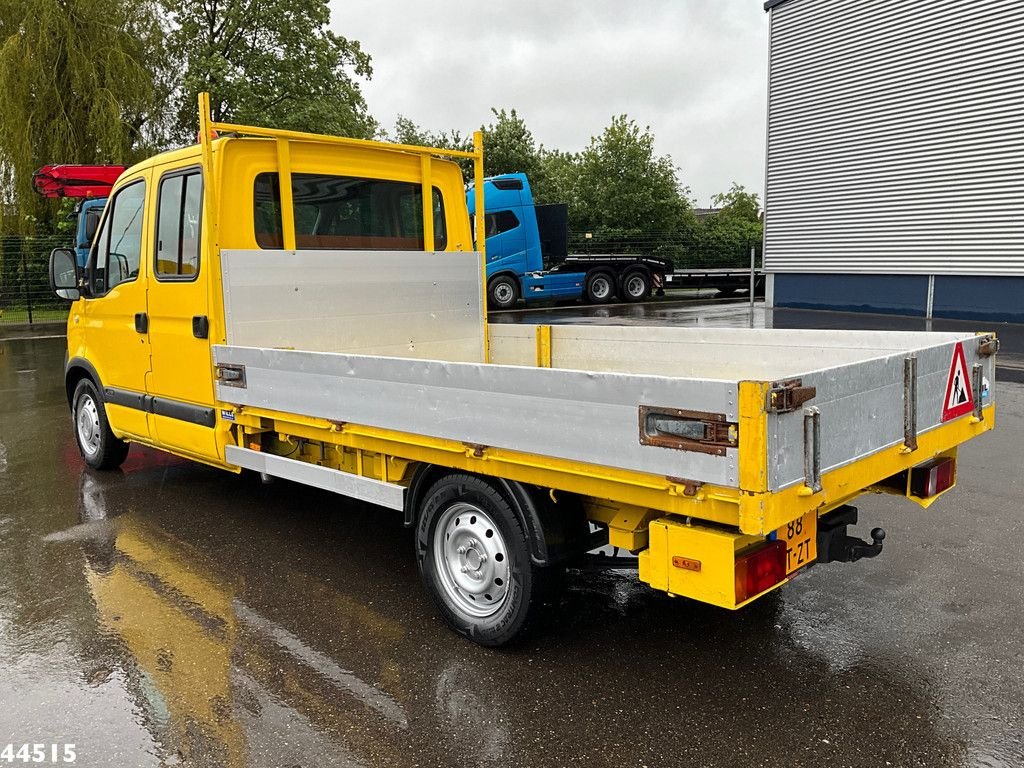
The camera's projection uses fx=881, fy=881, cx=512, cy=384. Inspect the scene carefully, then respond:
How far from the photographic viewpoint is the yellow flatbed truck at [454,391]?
3055 millimetres

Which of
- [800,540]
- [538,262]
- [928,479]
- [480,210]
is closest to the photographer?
[800,540]

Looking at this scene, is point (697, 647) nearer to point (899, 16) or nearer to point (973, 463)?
point (973, 463)

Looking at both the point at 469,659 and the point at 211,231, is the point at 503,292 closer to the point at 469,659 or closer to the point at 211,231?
the point at 211,231

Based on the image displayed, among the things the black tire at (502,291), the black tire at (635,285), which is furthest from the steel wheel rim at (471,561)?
the black tire at (635,285)

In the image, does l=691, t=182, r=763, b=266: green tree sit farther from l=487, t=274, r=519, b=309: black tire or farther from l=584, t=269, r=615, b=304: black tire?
l=487, t=274, r=519, b=309: black tire

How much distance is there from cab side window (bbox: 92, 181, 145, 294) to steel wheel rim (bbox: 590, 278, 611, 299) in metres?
20.7

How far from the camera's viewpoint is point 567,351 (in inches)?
241

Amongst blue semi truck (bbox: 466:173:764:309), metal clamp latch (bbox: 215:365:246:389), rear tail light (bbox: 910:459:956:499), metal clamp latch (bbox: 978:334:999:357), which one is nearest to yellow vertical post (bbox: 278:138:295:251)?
metal clamp latch (bbox: 215:365:246:389)

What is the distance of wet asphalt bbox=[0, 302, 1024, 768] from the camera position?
3.20m

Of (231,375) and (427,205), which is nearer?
(231,375)

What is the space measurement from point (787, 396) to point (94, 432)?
20.6 ft

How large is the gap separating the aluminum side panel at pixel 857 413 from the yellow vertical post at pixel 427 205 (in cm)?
368

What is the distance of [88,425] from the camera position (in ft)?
24.4

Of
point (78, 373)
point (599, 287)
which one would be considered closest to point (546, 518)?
point (78, 373)
